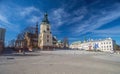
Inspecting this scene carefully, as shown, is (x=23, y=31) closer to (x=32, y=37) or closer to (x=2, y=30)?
(x=32, y=37)

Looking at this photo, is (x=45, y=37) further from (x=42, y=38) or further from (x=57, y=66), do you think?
(x=57, y=66)

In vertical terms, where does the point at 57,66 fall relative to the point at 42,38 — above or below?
below

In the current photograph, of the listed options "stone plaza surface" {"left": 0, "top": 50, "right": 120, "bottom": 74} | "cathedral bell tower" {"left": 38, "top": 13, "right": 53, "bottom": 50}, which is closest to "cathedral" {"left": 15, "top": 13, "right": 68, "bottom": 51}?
"cathedral bell tower" {"left": 38, "top": 13, "right": 53, "bottom": 50}

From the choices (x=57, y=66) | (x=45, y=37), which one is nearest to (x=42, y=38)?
(x=45, y=37)

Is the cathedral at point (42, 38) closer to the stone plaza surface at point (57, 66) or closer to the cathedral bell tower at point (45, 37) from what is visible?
the cathedral bell tower at point (45, 37)

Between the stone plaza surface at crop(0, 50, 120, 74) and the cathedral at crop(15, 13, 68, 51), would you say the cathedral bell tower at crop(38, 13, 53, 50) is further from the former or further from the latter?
the stone plaza surface at crop(0, 50, 120, 74)

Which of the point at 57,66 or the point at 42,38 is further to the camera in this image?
the point at 42,38

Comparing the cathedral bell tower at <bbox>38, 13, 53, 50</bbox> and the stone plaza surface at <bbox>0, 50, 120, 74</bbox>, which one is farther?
the cathedral bell tower at <bbox>38, 13, 53, 50</bbox>

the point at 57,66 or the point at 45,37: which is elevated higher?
the point at 45,37

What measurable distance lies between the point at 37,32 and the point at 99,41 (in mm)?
51918

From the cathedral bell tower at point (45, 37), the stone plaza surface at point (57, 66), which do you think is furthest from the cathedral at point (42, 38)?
the stone plaza surface at point (57, 66)

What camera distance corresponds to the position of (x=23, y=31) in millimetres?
59000

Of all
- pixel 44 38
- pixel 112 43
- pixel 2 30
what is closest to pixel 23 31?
pixel 44 38

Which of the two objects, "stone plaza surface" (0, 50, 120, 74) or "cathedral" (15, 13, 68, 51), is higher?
"cathedral" (15, 13, 68, 51)
